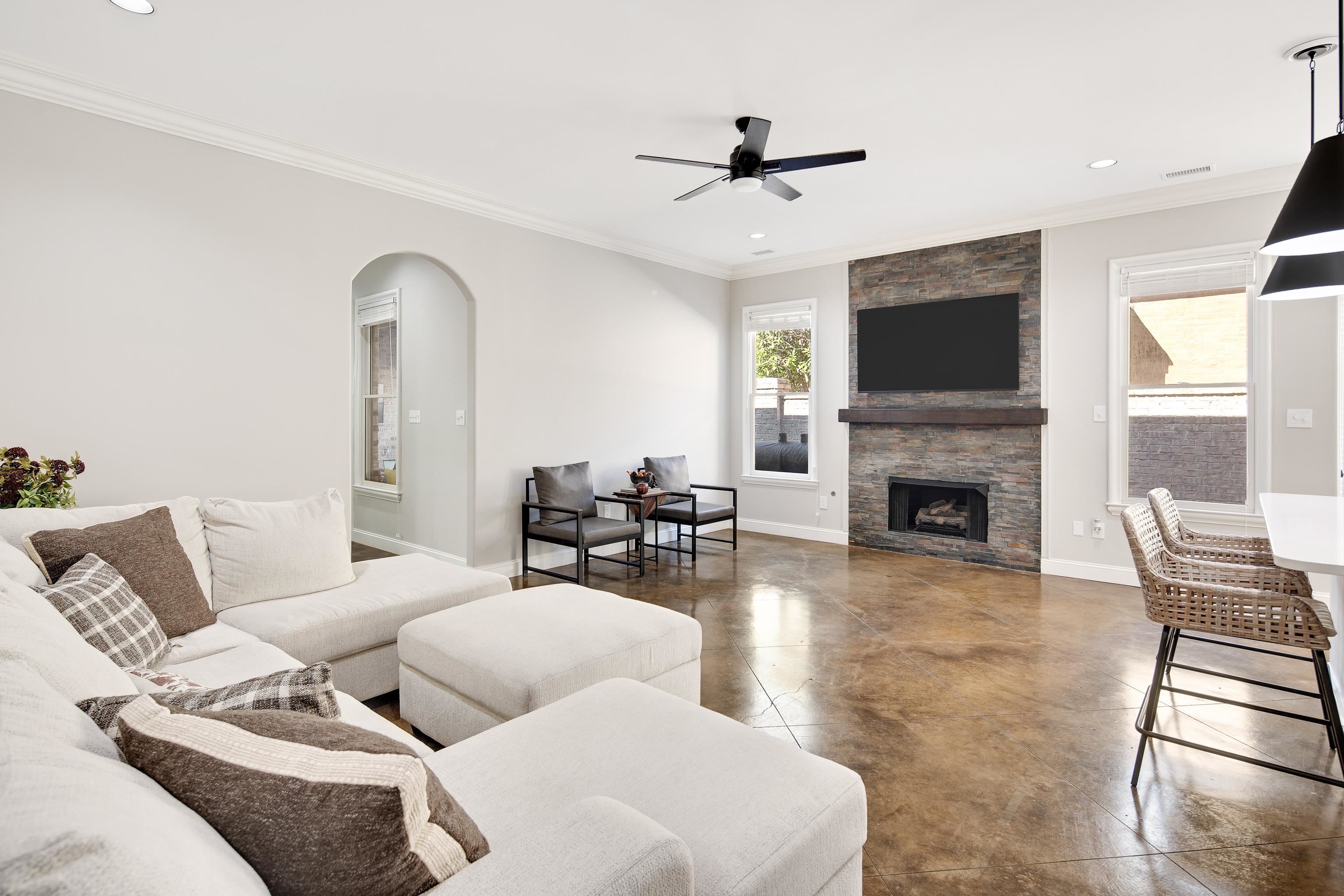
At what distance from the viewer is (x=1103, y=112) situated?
11.2ft

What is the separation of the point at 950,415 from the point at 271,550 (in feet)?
16.2

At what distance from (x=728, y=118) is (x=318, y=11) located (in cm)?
192

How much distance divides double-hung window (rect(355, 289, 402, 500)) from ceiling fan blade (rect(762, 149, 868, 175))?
12.1 feet

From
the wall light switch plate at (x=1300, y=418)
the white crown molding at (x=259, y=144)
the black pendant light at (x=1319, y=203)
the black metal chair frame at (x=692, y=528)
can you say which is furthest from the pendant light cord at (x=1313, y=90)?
the white crown molding at (x=259, y=144)

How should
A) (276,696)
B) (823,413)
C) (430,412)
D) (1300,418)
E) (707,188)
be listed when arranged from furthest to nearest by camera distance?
(823,413) → (430,412) → (1300,418) → (707,188) → (276,696)

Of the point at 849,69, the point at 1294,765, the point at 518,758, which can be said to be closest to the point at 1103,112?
the point at 849,69

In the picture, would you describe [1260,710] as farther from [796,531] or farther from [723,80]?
[796,531]

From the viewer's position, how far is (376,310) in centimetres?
610

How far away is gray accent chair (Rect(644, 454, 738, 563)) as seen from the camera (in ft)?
18.0

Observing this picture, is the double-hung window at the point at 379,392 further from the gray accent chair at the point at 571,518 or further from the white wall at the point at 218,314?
the gray accent chair at the point at 571,518

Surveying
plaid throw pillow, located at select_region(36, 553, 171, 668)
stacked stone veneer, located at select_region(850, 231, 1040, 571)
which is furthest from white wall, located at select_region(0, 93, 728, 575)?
stacked stone veneer, located at select_region(850, 231, 1040, 571)

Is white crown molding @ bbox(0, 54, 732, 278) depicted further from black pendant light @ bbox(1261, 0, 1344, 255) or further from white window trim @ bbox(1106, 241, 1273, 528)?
black pendant light @ bbox(1261, 0, 1344, 255)

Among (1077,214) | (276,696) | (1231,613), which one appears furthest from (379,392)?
(1231,613)

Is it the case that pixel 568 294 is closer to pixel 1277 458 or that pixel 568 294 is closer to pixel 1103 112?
pixel 1103 112
